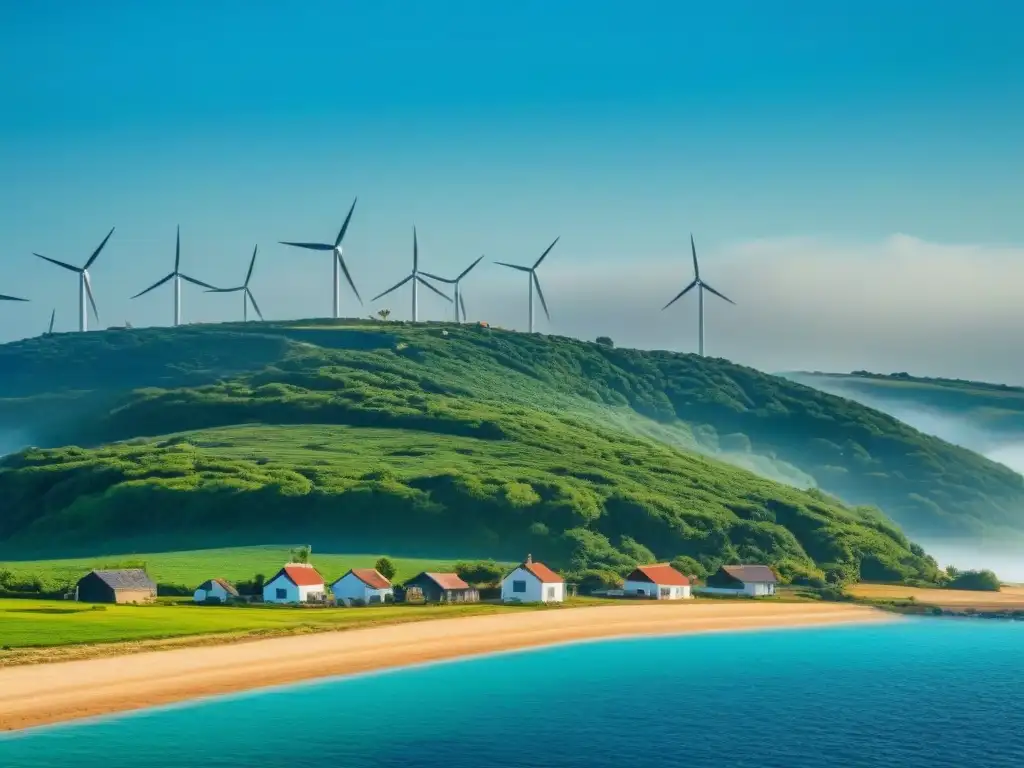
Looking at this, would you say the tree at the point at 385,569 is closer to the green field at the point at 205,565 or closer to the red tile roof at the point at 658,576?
the green field at the point at 205,565

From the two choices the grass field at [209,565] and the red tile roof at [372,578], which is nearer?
the red tile roof at [372,578]

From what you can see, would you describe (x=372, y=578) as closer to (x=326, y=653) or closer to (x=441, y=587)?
(x=441, y=587)

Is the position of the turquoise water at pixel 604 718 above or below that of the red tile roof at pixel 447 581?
below

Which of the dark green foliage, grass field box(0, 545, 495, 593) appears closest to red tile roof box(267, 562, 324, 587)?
grass field box(0, 545, 495, 593)

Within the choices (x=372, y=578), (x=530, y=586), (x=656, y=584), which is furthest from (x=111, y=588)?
(x=656, y=584)

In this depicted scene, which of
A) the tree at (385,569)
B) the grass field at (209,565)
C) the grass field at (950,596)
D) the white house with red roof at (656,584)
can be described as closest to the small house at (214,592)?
the grass field at (209,565)

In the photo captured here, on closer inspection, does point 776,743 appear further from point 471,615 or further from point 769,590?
point 769,590

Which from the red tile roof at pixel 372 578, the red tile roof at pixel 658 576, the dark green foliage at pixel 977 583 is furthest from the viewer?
the dark green foliage at pixel 977 583
